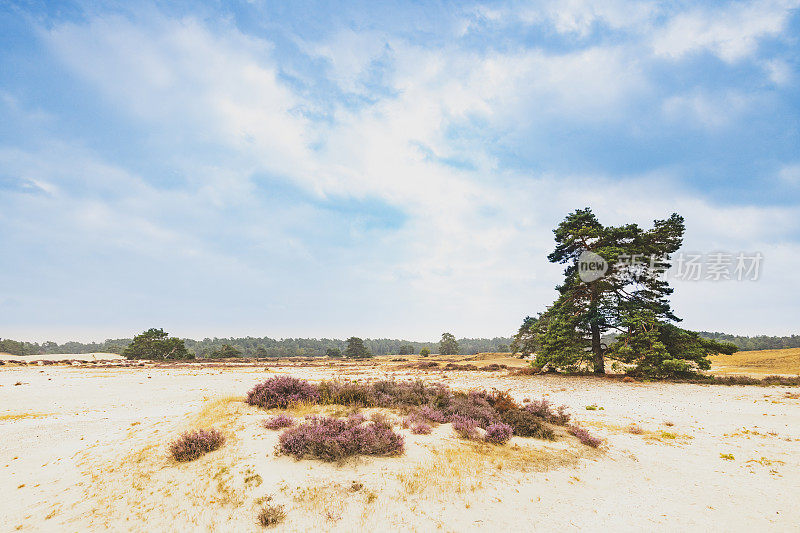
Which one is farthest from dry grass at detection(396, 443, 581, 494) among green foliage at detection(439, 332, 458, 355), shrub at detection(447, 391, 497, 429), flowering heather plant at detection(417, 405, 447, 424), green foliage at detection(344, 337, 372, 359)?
green foliage at detection(439, 332, 458, 355)

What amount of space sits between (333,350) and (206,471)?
107m

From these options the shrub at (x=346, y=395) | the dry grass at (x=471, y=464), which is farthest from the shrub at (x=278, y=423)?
the dry grass at (x=471, y=464)

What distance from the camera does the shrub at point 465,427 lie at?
8.72m

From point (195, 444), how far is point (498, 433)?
23.9ft

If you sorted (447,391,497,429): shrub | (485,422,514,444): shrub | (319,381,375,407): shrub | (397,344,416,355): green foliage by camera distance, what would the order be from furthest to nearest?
(397,344,416,355): green foliage, (319,381,375,407): shrub, (447,391,497,429): shrub, (485,422,514,444): shrub

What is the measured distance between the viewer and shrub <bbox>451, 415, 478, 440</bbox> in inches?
343

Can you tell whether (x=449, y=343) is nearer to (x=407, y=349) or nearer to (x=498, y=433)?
(x=407, y=349)

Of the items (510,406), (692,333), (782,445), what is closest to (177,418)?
(510,406)

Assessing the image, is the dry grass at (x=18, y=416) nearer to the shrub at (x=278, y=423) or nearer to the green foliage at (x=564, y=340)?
the shrub at (x=278, y=423)

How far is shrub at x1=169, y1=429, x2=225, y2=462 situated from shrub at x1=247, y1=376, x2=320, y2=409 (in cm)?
349

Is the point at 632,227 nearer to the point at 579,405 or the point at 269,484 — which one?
the point at 579,405

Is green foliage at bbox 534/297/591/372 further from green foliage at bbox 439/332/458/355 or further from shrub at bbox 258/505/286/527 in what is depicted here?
green foliage at bbox 439/332/458/355

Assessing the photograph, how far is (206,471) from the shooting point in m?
6.36

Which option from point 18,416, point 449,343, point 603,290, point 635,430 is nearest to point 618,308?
point 603,290
